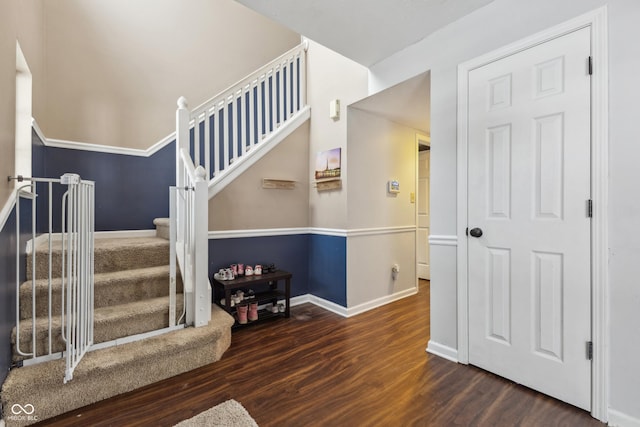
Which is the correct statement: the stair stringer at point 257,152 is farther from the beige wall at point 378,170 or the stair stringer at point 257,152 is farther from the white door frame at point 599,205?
the white door frame at point 599,205

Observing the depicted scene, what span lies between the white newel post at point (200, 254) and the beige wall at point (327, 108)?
1427mm

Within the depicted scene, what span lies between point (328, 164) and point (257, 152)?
2.57 feet

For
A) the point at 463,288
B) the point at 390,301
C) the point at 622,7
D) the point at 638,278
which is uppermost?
the point at 622,7

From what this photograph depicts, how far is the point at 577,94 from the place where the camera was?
58.7 inches

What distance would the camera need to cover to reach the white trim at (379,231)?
118 inches

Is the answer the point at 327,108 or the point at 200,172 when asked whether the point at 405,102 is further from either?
the point at 200,172

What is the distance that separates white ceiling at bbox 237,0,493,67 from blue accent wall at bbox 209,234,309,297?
1.98 metres

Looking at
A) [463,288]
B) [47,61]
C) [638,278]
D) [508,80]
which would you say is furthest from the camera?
[47,61]

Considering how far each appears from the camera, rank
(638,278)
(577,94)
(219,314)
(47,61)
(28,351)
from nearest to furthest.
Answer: (638,278)
(577,94)
(28,351)
(219,314)
(47,61)

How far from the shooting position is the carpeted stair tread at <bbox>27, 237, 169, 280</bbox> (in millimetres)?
2008

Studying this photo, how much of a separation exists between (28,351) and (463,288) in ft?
8.89

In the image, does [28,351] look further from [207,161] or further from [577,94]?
[577,94]

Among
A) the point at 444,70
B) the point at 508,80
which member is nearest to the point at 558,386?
the point at 508,80

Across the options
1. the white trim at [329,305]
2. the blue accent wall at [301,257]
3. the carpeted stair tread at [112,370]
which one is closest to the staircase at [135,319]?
the carpeted stair tread at [112,370]
